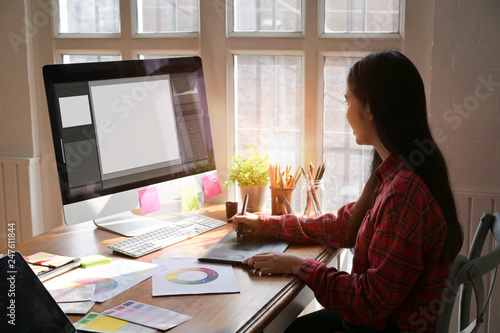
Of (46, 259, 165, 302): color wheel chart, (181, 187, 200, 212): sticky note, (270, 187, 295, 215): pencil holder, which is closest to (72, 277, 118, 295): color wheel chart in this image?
(46, 259, 165, 302): color wheel chart

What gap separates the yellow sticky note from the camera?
4.19ft

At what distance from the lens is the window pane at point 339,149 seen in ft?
7.73

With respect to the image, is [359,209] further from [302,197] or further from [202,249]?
[302,197]

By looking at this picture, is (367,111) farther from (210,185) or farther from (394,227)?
(210,185)

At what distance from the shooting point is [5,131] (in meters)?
2.73

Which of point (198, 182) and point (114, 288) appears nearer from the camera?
point (114, 288)

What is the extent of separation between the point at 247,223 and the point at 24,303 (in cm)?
89

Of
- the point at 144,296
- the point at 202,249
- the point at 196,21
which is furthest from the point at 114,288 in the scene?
the point at 196,21

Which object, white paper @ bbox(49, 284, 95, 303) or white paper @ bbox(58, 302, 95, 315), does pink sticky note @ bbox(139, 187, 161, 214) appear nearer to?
white paper @ bbox(49, 284, 95, 303)

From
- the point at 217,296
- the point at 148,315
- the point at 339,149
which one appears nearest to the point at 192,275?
the point at 217,296

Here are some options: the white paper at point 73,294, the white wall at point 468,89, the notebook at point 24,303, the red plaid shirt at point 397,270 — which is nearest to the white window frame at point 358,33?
the white wall at point 468,89

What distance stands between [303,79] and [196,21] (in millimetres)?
519

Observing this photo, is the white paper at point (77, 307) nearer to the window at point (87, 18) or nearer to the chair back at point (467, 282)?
the chair back at point (467, 282)

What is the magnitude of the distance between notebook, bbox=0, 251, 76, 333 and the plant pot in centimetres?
115
